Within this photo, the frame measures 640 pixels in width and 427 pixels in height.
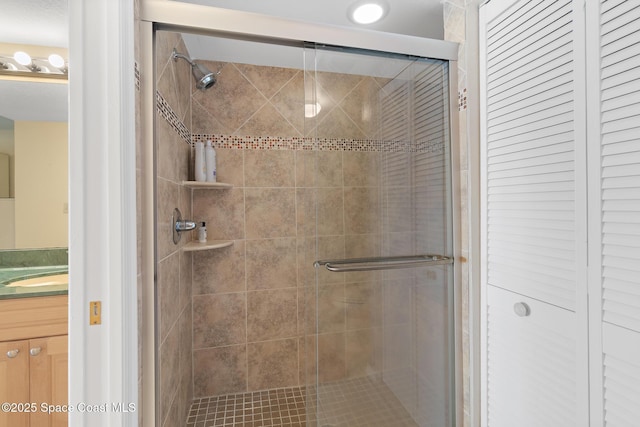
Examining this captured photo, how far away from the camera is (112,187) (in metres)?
0.88

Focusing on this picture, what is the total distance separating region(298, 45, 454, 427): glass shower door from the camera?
1.24 metres

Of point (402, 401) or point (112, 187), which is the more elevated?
point (112, 187)

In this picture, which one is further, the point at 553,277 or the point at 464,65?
the point at 464,65

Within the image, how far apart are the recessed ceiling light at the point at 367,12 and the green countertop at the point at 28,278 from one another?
1.89 meters

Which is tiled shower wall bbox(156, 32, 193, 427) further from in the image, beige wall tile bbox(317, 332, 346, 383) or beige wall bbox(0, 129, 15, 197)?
beige wall bbox(0, 129, 15, 197)

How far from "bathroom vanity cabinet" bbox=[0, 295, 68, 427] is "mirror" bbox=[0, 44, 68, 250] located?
505mm

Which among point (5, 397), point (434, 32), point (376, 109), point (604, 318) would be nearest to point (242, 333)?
point (5, 397)

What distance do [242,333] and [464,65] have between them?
6.65 feet

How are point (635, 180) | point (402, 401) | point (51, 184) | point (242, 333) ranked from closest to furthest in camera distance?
1. point (635, 180)
2. point (402, 401)
3. point (51, 184)
4. point (242, 333)

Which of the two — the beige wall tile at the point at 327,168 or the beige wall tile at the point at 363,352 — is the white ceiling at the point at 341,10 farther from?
the beige wall tile at the point at 363,352

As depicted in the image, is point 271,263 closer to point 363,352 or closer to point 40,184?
point 363,352

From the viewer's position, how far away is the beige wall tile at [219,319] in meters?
2.00

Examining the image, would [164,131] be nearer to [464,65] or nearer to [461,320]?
[464,65]

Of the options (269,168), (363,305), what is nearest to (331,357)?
(363,305)
